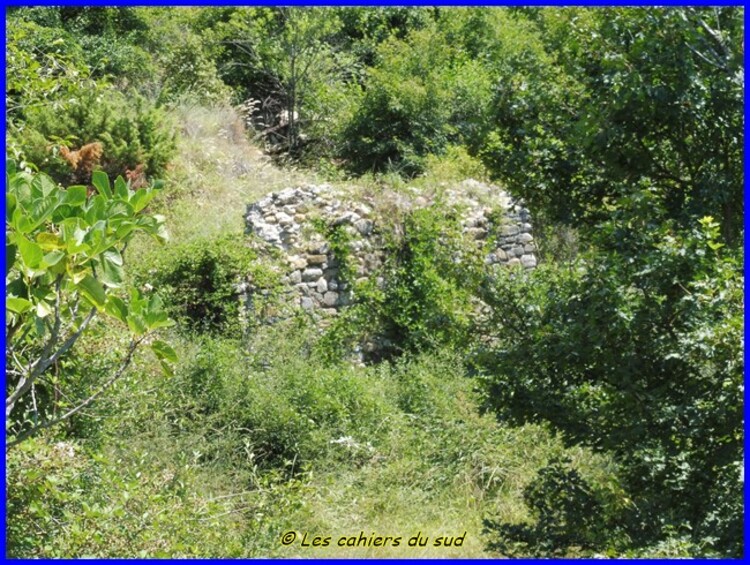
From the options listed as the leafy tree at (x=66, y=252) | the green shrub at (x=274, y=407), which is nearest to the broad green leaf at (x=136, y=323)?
the leafy tree at (x=66, y=252)

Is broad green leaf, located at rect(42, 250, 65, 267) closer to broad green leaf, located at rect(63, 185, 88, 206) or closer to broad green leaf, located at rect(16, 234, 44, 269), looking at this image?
broad green leaf, located at rect(16, 234, 44, 269)

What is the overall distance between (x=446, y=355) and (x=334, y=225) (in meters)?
1.92

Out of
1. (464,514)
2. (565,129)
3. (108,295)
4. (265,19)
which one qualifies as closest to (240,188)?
(265,19)

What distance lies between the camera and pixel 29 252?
2525mm

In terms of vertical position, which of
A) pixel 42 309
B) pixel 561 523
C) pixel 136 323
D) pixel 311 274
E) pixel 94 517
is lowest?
pixel 311 274

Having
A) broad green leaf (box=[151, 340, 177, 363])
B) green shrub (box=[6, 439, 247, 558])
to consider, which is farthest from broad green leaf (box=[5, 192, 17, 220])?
green shrub (box=[6, 439, 247, 558])

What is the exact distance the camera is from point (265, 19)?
16.9 meters

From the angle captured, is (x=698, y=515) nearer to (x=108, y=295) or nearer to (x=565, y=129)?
(x=565, y=129)

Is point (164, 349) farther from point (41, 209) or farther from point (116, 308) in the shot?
point (41, 209)

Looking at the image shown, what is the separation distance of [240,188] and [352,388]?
5.48m

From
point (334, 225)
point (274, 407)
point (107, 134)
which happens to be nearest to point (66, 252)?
point (274, 407)

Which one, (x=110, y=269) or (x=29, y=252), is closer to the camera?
(x=29, y=252)

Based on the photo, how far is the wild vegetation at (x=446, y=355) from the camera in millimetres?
4004

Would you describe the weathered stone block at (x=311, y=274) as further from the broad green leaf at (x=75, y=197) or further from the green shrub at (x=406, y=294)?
the broad green leaf at (x=75, y=197)
